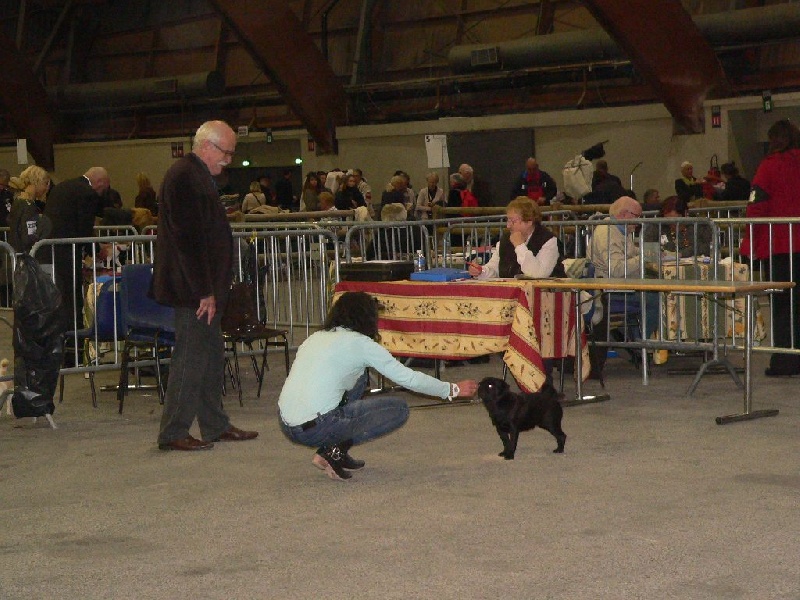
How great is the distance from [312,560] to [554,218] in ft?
32.9

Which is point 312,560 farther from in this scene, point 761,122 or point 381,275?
point 761,122

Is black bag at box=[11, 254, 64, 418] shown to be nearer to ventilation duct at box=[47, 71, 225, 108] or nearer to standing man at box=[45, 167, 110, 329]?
standing man at box=[45, 167, 110, 329]

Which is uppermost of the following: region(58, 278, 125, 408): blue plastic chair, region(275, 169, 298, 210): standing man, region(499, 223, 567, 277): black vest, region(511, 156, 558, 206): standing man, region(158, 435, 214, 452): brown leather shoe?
region(275, 169, 298, 210): standing man

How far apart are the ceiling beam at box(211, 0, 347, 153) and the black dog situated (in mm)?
14937

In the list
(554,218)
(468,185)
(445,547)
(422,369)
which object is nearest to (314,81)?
(468,185)

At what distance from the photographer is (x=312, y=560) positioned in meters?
4.59

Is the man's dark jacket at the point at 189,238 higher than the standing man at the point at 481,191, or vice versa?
the standing man at the point at 481,191

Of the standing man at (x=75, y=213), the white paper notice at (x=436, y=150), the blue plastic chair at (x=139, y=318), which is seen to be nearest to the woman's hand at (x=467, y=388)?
the blue plastic chair at (x=139, y=318)

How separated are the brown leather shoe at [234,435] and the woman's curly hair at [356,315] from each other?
127 centimetres

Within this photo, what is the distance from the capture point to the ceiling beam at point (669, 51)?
17.4m

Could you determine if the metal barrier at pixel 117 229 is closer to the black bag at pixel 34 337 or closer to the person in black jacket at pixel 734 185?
the black bag at pixel 34 337

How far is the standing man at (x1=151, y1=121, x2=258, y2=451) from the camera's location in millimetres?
6598

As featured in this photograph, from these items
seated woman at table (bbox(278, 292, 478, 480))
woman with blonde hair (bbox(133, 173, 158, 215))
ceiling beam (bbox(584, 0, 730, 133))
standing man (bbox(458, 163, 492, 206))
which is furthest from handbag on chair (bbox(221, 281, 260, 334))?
standing man (bbox(458, 163, 492, 206))

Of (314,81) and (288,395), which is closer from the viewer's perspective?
(288,395)
